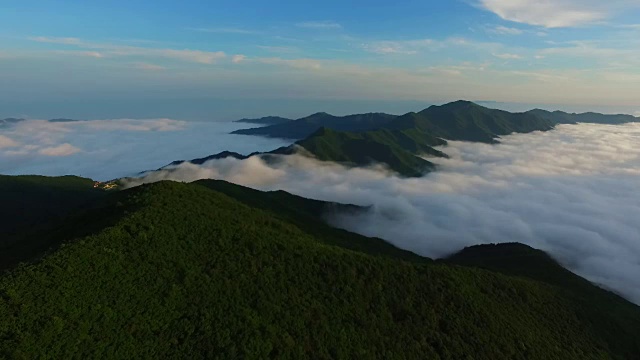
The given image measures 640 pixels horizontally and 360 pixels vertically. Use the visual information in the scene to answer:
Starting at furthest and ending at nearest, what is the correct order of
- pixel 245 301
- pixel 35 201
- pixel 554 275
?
pixel 35 201
pixel 554 275
pixel 245 301

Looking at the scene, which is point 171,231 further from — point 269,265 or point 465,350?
point 465,350

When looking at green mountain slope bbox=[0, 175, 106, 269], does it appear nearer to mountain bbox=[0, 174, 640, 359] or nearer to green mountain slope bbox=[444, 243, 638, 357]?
mountain bbox=[0, 174, 640, 359]

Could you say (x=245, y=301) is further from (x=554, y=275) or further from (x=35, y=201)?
(x=35, y=201)

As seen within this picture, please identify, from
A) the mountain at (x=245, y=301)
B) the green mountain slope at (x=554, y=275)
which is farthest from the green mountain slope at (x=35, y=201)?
the green mountain slope at (x=554, y=275)

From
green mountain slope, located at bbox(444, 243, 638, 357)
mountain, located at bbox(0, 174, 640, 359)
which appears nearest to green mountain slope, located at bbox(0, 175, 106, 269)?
mountain, located at bbox(0, 174, 640, 359)

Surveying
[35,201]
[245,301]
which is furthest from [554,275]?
[35,201]

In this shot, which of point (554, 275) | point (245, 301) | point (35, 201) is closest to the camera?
point (245, 301)

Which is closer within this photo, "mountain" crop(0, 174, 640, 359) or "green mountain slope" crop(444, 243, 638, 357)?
"mountain" crop(0, 174, 640, 359)

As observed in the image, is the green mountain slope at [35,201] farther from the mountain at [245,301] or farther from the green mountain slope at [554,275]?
the green mountain slope at [554,275]

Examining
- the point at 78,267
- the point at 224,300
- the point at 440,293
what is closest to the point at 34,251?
the point at 78,267
